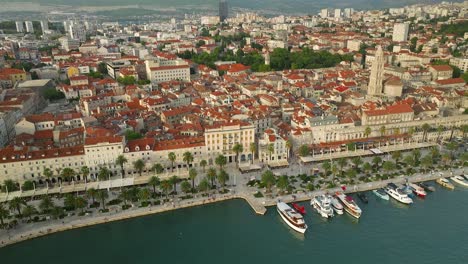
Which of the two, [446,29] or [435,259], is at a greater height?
[446,29]

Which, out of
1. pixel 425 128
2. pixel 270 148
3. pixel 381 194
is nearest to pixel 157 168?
pixel 270 148

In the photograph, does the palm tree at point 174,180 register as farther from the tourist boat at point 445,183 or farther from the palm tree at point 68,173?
the tourist boat at point 445,183

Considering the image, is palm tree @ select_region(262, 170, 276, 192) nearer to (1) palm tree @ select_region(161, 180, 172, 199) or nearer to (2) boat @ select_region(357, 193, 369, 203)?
(2) boat @ select_region(357, 193, 369, 203)

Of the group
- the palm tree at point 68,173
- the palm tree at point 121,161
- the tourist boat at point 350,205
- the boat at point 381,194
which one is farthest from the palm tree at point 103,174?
the boat at point 381,194

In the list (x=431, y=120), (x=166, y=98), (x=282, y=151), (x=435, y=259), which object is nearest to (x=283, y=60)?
(x=166, y=98)

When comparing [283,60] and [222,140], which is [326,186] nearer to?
[222,140]

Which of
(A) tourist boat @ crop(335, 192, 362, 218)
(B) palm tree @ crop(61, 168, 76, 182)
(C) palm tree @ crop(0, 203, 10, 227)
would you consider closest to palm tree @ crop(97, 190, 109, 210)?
(B) palm tree @ crop(61, 168, 76, 182)
